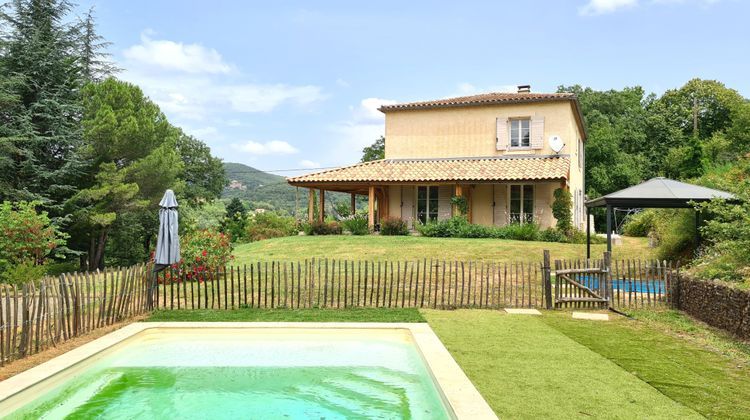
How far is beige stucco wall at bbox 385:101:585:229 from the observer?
2395cm

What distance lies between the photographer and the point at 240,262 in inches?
642

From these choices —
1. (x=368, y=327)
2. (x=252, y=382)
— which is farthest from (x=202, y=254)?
(x=252, y=382)

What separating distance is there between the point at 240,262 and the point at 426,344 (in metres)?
10.5

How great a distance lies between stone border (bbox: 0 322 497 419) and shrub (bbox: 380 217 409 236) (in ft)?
46.0

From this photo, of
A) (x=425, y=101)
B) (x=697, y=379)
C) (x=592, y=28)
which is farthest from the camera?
(x=425, y=101)

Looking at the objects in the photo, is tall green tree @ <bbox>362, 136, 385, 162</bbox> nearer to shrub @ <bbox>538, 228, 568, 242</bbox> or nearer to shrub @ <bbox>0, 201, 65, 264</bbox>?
shrub @ <bbox>538, 228, 568, 242</bbox>

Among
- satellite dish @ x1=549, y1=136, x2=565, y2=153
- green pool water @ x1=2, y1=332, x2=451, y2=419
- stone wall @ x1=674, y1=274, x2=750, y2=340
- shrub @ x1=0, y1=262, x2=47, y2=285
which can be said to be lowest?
green pool water @ x1=2, y1=332, x2=451, y2=419

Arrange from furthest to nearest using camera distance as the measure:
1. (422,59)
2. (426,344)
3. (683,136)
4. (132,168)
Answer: (683,136)
(132,168)
(422,59)
(426,344)

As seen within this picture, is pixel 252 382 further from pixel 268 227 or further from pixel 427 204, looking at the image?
pixel 268 227

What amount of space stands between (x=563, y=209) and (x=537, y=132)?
4.43 meters

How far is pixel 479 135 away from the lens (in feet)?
82.6

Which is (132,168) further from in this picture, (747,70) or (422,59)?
(747,70)

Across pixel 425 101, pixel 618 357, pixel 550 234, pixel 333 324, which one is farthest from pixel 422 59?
pixel 618 357

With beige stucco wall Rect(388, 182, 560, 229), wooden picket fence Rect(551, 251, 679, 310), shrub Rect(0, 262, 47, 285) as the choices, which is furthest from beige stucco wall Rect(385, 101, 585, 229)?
shrub Rect(0, 262, 47, 285)
